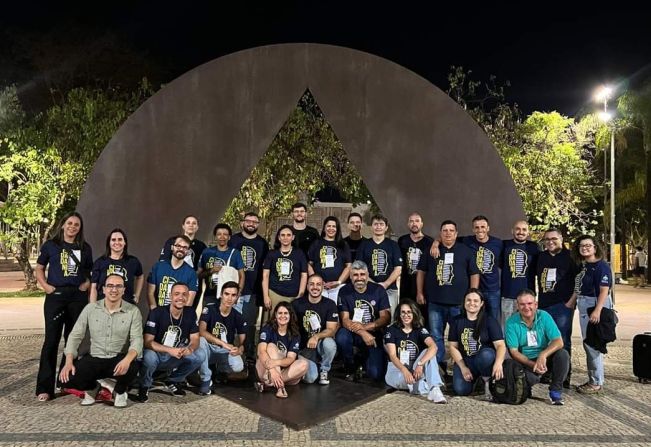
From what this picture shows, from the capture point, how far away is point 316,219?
71.7 ft

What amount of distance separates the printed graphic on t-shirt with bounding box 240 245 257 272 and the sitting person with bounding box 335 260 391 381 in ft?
3.11

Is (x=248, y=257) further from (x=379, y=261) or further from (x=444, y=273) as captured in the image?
(x=444, y=273)

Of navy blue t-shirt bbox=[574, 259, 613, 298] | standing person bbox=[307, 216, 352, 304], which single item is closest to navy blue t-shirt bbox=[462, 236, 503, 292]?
navy blue t-shirt bbox=[574, 259, 613, 298]

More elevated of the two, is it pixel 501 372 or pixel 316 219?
pixel 316 219

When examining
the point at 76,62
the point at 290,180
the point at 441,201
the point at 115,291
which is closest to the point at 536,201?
the point at 290,180

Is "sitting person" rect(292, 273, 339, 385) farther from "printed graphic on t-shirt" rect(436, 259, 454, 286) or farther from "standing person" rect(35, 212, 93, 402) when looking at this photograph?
"standing person" rect(35, 212, 93, 402)

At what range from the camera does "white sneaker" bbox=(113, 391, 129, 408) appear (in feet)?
14.3

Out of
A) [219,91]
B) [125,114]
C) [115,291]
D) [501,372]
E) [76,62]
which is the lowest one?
[501,372]

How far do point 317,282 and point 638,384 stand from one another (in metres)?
3.13

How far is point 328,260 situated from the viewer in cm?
551

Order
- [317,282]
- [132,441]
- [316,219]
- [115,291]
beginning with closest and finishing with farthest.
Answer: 1. [132,441]
2. [115,291]
3. [317,282]
4. [316,219]

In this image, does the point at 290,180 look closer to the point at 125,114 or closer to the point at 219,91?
the point at 125,114

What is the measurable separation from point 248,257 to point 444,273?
1894 mm

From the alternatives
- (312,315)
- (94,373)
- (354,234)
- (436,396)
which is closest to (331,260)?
(354,234)
